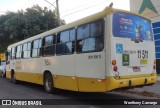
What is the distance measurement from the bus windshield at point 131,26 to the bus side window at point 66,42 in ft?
7.23

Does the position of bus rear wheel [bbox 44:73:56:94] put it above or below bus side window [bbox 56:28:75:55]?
below

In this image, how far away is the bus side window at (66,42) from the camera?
11.1 metres

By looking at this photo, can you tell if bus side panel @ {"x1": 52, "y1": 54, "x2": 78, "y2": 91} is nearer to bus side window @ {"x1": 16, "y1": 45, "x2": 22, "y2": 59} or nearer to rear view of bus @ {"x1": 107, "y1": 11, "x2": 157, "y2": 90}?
rear view of bus @ {"x1": 107, "y1": 11, "x2": 157, "y2": 90}

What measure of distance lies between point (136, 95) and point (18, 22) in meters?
20.6

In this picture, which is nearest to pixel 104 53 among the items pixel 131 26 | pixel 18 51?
pixel 131 26

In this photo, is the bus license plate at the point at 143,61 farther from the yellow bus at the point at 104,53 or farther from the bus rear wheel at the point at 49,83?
the bus rear wheel at the point at 49,83

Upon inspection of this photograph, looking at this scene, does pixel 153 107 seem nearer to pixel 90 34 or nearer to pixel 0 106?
pixel 90 34

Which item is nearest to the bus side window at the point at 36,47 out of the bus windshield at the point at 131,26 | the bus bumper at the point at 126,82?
the bus windshield at the point at 131,26

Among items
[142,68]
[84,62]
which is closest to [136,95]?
[142,68]

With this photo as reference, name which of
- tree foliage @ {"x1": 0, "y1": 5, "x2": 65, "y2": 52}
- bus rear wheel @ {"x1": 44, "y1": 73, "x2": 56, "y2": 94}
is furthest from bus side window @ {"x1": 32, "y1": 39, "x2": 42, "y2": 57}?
tree foliage @ {"x1": 0, "y1": 5, "x2": 65, "y2": 52}

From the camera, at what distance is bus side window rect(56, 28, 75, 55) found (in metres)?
11.1

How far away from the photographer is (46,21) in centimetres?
3025

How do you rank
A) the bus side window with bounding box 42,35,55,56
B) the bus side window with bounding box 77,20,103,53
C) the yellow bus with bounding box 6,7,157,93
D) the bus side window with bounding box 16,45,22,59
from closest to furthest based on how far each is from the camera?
1. the yellow bus with bounding box 6,7,157,93
2. the bus side window with bounding box 77,20,103,53
3. the bus side window with bounding box 42,35,55,56
4. the bus side window with bounding box 16,45,22,59

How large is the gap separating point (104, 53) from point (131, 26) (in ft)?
5.29
